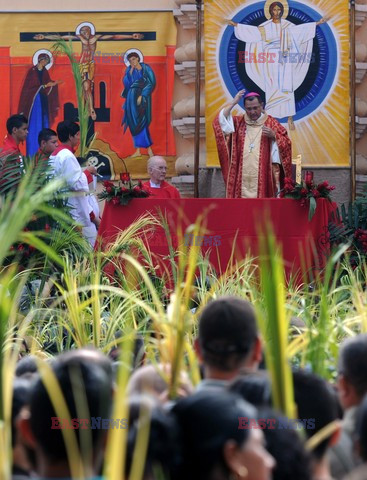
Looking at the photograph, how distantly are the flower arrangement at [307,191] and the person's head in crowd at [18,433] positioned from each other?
6.42m

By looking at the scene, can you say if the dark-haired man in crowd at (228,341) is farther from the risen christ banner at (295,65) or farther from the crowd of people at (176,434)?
the risen christ banner at (295,65)

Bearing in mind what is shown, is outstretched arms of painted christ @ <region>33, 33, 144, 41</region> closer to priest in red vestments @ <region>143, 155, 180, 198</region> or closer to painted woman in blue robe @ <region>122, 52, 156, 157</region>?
painted woman in blue robe @ <region>122, 52, 156, 157</region>

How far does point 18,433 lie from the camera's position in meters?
2.79

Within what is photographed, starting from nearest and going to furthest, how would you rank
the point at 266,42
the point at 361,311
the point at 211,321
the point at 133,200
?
the point at 211,321 → the point at 361,311 → the point at 133,200 → the point at 266,42

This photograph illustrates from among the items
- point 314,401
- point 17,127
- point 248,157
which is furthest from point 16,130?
point 314,401

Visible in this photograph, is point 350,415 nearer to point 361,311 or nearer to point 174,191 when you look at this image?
point 361,311

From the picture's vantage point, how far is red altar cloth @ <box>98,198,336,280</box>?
9.30 m

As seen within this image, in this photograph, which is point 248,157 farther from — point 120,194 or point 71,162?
point 120,194

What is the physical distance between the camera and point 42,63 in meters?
13.4

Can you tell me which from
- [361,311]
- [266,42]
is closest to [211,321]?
[361,311]

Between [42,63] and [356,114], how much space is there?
12.3 ft

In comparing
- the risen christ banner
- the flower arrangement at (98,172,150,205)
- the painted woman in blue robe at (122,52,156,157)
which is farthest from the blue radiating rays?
the flower arrangement at (98,172,150,205)

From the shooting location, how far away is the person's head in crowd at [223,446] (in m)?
2.47

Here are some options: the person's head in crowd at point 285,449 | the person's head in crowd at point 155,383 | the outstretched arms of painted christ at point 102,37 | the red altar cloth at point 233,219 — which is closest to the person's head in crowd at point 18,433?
the person's head in crowd at point 155,383
